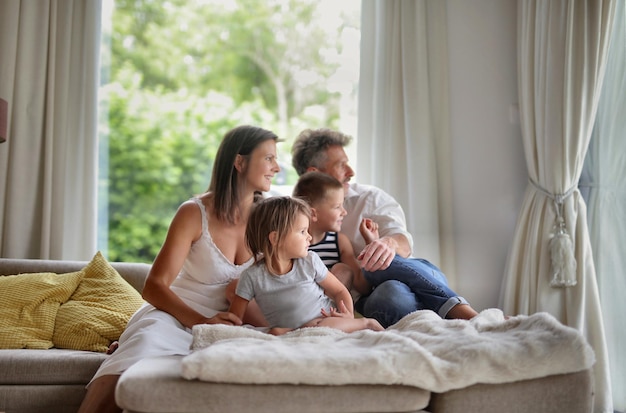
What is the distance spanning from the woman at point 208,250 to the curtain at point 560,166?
1506mm

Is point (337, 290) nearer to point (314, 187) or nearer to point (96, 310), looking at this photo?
point (314, 187)

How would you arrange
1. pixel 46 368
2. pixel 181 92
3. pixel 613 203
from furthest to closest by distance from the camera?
pixel 181 92 → pixel 613 203 → pixel 46 368

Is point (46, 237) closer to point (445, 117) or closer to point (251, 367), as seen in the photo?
point (445, 117)

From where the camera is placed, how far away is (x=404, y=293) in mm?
2422

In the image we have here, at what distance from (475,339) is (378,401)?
0.96 ft

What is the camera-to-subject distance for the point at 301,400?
1498 mm

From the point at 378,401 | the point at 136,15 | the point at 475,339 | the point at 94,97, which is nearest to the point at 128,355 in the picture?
the point at 378,401

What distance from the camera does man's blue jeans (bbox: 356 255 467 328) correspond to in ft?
7.80

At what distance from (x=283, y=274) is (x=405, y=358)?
2.55 feet

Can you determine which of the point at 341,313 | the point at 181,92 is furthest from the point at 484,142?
the point at 181,92

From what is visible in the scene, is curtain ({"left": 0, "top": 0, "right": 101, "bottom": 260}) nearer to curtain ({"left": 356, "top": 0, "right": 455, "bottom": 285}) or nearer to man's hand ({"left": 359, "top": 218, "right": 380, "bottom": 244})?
curtain ({"left": 356, "top": 0, "right": 455, "bottom": 285})

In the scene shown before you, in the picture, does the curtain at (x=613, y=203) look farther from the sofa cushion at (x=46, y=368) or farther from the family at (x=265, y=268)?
the sofa cushion at (x=46, y=368)

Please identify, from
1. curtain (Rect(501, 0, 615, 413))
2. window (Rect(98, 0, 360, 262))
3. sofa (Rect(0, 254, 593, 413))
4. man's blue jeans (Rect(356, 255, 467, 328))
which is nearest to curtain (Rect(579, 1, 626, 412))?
curtain (Rect(501, 0, 615, 413))

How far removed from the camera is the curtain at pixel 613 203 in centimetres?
322
